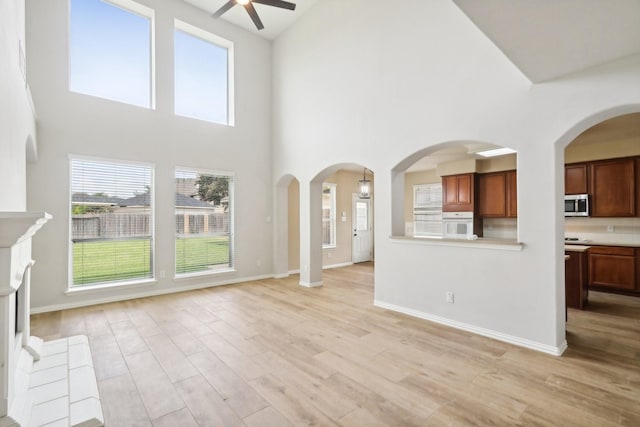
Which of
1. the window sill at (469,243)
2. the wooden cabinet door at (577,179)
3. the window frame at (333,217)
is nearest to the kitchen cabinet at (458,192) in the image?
the wooden cabinet door at (577,179)

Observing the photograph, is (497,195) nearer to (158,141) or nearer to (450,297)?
(450,297)

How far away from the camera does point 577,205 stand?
5668mm

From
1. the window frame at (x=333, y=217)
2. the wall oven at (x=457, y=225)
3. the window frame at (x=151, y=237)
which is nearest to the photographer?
the window frame at (x=151, y=237)

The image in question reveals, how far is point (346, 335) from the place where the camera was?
11.1ft

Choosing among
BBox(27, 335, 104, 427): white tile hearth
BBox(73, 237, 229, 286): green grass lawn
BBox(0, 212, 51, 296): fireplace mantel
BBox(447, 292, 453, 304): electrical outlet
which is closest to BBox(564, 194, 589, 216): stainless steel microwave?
BBox(447, 292, 453, 304): electrical outlet

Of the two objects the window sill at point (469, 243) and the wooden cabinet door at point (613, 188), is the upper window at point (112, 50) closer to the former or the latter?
the window sill at point (469, 243)

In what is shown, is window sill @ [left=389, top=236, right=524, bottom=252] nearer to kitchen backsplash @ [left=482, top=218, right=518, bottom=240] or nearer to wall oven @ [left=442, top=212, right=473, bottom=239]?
wall oven @ [left=442, top=212, right=473, bottom=239]

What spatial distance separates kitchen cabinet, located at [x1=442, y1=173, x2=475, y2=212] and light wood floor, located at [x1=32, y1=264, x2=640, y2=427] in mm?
3349

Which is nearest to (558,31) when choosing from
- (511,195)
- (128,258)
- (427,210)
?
(511,195)

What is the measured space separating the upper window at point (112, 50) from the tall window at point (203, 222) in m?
1.58

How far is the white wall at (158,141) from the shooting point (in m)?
4.34

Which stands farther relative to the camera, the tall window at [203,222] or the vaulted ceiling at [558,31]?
the tall window at [203,222]

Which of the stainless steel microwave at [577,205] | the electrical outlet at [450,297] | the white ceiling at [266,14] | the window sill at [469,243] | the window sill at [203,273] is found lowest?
the window sill at [203,273]

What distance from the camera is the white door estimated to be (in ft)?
28.8
